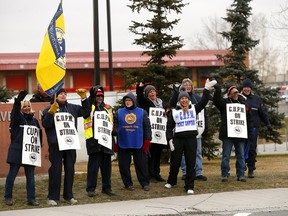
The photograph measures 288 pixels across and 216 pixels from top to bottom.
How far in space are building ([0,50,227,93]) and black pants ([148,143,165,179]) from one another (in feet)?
88.9

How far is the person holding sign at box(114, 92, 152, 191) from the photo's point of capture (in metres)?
12.5

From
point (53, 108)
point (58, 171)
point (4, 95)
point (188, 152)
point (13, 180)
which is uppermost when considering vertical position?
point (4, 95)

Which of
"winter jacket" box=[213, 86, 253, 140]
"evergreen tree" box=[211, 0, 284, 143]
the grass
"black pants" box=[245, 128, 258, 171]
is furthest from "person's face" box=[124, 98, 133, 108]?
"evergreen tree" box=[211, 0, 284, 143]

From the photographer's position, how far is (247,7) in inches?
1049

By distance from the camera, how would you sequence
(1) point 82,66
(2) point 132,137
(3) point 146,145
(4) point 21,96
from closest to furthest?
(4) point 21,96 < (2) point 132,137 < (3) point 146,145 < (1) point 82,66

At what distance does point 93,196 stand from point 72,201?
0.65 meters

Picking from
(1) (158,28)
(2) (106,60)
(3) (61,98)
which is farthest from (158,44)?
(2) (106,60)

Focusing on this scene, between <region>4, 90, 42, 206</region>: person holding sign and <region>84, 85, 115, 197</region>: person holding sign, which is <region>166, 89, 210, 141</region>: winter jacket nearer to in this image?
<region>84, 85, 115, 197</region>: person holding sign

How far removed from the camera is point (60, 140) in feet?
37.2

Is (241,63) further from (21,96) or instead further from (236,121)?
(21,96)

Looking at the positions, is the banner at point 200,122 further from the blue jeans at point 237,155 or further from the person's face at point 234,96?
the person's face at point 234,96

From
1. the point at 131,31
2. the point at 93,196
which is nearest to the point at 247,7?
the point at 131,31

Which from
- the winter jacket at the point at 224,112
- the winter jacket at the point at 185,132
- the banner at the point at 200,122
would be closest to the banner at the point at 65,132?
the winter jacket at the point at 185,132

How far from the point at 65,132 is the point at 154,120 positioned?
2593mm
